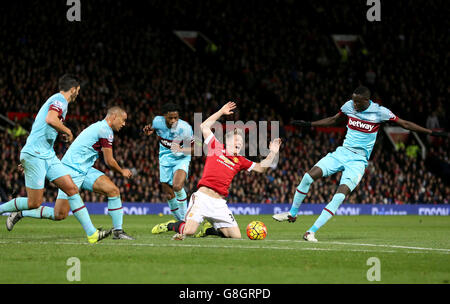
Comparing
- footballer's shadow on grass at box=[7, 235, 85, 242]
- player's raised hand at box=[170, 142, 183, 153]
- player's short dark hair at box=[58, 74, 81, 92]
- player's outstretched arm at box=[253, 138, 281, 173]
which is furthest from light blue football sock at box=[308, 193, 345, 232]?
player's short dark hair at box=[58, 74, 81, 92]

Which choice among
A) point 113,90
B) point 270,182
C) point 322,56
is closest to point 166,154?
point 270,182

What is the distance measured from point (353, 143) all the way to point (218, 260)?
5424mm

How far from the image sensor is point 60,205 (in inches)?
492

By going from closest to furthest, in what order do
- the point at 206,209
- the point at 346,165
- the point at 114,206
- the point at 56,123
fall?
the point at 56,123
the point at 206,209
the point at 114,206
the point at 346,165

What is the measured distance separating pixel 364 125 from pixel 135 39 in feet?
79.9

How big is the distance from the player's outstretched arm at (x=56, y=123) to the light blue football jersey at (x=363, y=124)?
5.74 metres

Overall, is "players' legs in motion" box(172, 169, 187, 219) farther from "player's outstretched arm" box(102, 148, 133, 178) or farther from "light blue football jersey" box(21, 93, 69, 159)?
"light blue football jersey" box(21, 93, 69, 159)

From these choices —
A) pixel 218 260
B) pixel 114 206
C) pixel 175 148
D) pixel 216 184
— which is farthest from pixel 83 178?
pixel 218 260

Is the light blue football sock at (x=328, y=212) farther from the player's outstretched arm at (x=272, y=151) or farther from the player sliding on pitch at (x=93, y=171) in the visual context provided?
the player sliding on pitch at (x=93, y=171)

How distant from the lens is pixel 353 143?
45.8 feet

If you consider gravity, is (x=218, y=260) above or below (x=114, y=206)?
below

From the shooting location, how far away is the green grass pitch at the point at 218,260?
8.08 meters

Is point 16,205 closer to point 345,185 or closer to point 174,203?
point 174,203
